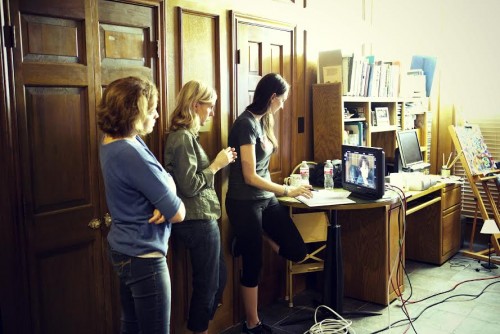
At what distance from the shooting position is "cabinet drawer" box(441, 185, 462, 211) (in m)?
4.05

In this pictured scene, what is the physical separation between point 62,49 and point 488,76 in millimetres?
4011

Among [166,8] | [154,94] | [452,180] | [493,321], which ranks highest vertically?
[166,8]

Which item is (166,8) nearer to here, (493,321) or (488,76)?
(493,321)

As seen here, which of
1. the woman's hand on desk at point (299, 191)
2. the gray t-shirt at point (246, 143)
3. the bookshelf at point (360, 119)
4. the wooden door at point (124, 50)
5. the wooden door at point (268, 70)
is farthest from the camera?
the bookshelf at point (360, 119)

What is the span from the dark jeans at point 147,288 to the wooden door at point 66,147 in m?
0.44

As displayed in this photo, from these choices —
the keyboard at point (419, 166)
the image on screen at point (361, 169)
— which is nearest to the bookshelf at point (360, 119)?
the keyboard at point (419, 166)

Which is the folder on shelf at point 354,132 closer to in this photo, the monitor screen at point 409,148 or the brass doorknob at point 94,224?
the monitor screen at point 409,148

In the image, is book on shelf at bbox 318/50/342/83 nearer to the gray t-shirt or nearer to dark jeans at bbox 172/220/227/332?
the gray t-shirt

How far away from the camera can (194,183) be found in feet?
7.73

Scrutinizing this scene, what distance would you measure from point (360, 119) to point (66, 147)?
2378 mm

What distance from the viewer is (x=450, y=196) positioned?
4.17 m

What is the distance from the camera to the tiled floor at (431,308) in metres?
2.96

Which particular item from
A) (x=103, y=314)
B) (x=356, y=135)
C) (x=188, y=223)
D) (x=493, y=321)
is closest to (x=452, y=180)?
(x=356, y=135)

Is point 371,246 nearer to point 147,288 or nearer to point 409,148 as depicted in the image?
point 409,148
